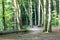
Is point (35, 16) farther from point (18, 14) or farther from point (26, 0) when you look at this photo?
point (18, 14)

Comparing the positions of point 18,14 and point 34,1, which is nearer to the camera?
point 18,14

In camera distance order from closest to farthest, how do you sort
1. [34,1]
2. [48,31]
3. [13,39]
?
[13,39] < [48,31] < [34,1]

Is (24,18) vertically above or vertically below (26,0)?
below

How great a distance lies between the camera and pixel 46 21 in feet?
53.5

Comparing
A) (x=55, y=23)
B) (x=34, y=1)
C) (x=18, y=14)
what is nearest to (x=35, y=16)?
(x=34, y=1)

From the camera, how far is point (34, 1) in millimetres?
38906

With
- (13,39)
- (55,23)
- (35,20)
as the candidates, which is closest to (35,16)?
(35,20)

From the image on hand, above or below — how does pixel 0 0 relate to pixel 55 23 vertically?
above

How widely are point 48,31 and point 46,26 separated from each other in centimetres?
53

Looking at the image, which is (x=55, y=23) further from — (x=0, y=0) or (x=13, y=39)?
(x=13, y=39)

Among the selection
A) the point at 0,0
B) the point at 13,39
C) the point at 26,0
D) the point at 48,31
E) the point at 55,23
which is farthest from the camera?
the point at 26,0

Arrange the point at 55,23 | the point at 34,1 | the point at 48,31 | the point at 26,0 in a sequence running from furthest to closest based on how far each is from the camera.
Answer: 1. the point at 34,1
2. the point at 26,0
3. the point at 55,23
4. the point at 48,31

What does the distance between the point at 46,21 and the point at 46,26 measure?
519 mm

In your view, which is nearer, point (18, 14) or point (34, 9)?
point (18, 14)
